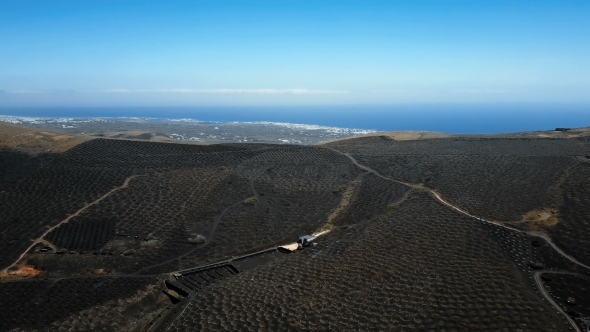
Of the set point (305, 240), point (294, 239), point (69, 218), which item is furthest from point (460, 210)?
point (69, 218)

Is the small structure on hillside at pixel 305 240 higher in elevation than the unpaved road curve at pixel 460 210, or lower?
lower

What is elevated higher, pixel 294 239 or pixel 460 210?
pixel 460 210

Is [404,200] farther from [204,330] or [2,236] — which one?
[2,236]

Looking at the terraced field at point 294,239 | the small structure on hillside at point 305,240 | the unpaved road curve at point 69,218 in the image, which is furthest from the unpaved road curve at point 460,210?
the unpaved road curve at point 69,218

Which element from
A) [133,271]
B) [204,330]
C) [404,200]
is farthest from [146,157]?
[204,330]

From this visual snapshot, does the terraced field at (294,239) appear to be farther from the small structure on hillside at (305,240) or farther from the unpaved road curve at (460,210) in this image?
the small structure on hillside at (305,240)

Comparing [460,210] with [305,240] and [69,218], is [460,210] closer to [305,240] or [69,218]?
[305,240]

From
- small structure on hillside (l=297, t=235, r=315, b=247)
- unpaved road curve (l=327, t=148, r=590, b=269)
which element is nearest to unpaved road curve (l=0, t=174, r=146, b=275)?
small structure on hillside (l=297, t=235, r=315, b=247)

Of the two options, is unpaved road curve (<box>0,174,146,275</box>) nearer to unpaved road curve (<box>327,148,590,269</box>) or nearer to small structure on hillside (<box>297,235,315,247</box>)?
small structure on hillside (<box>297,235,315,247</box>)
